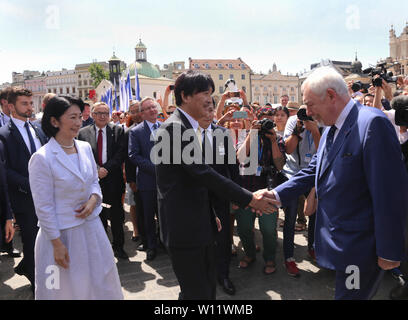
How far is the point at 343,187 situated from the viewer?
2.13m

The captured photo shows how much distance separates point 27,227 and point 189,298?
230cm

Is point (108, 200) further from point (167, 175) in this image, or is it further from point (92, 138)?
point (167, 175)

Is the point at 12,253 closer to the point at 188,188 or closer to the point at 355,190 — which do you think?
the point at 188,188

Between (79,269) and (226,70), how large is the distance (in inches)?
3493

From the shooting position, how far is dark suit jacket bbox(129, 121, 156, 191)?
5.04m

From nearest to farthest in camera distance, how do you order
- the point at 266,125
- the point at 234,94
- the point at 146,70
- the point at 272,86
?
1. the point at 266,125
2. the point at 234,94
3. the point at 146,70
4. the point at 272,86

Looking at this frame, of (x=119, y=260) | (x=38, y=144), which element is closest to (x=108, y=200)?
(x=119, y=260)

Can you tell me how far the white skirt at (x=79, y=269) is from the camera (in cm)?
248

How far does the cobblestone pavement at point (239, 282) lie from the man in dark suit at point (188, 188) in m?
1.54

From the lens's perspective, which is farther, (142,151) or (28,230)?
(142,151)

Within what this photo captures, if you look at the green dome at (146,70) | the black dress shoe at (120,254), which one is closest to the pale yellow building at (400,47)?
the green dome at (146,70)

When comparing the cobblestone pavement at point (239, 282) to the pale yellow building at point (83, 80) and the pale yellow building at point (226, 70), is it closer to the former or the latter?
the pale yellow building at point (226, 70)

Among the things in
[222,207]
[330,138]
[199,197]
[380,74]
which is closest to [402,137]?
[380,74]

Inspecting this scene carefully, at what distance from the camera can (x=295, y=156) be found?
15.4 ft
